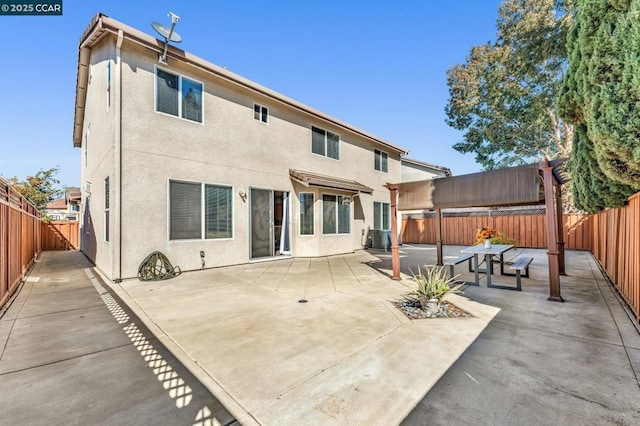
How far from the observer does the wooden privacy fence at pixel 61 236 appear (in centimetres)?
1558

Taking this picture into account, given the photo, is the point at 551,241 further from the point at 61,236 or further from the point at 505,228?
the point at 61,236

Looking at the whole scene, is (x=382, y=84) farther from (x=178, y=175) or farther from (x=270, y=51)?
(x=178, y=175)

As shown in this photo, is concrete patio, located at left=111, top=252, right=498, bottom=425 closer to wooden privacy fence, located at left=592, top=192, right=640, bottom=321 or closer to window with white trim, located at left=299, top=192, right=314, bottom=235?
wooden privacy fence, located at left=592, top=192, right=640, bottom=321

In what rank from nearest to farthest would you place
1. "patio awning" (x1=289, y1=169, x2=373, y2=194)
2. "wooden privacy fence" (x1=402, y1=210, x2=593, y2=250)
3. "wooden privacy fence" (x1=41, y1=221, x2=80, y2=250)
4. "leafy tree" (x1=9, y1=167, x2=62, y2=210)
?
1. "patio awning" (x1=289, y1=169, x2=373, y2=194)
2. "wooden privacy fence" (x1=402, y1=210, x2=593, y2=250)
3. "wooden privacy fence" (x1=41, y1=221, x2=80, y2=250)
4. "leafy tree" (x1=9, y1=167, x2=62, y2=210)

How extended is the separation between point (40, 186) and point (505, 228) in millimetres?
36759

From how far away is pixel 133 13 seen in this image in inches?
324

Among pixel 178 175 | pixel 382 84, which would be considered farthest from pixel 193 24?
pixel 382 84

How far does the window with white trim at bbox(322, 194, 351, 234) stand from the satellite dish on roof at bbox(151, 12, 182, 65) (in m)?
6.77

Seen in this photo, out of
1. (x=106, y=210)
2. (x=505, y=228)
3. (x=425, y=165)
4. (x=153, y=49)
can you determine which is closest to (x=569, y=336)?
(x=153, y=49)

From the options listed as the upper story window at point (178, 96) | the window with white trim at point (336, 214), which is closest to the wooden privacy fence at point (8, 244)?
the upper story window at point (178, 96)

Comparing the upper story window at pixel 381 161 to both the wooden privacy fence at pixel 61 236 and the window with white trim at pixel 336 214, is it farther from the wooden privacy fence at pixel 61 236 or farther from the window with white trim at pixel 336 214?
the wooden privacy fence at pixel 61 236

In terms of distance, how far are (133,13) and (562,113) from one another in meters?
11.4

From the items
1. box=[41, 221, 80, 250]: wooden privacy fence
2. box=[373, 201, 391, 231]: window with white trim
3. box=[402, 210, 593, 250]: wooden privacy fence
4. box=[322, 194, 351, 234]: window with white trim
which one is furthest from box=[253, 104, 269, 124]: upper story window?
box=[41, 221, 80, 250]: wooden privacy fence

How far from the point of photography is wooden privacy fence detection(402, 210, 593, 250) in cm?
1369
